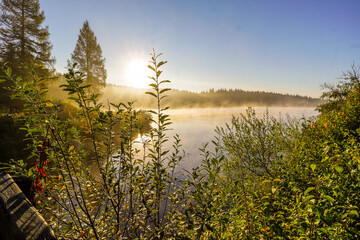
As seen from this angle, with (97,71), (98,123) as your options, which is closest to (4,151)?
(98,123)

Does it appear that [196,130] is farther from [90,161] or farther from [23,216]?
[23,216]

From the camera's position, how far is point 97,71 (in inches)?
1094

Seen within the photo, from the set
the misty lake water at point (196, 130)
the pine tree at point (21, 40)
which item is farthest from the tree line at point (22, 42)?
the misty lake water at point (196, 130)

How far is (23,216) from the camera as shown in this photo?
1132 mm

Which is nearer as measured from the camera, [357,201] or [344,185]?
[344,185]

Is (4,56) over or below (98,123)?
over

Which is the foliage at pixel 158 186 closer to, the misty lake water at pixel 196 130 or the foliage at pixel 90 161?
the foliage at pixel 90 161

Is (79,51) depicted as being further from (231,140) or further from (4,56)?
(231,140)

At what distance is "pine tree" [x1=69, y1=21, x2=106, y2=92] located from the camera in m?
26.3

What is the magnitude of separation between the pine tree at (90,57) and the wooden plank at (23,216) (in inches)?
1089

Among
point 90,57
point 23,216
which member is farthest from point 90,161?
point 90,57

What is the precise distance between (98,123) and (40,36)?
23738 millimetres

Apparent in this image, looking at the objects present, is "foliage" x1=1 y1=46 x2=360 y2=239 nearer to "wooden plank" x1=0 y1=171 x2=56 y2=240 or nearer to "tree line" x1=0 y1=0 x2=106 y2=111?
"wooden plank" x1=0 y1=171 x2=56 y2=240

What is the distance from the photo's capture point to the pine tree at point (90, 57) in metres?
26.3
